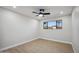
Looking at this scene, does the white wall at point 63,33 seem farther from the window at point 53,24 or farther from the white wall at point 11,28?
the white wall at point 11,28

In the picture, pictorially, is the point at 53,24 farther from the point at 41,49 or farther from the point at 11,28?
the point at 11,28

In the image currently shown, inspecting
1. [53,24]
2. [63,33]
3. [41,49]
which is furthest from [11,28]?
[63,33]

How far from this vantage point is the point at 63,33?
436cm

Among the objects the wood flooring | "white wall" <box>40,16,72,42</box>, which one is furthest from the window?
the wood flooring

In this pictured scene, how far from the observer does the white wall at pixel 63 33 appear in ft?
12.7

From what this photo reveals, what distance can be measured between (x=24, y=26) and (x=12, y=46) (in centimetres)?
148

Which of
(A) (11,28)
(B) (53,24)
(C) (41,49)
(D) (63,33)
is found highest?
(B) (53,24)

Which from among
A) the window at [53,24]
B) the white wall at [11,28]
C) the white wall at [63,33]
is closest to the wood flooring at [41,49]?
the white wall at [11,28]

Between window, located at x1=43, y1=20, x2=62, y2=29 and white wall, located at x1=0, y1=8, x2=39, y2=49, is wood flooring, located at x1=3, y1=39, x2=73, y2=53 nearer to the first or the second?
white wall, located at x1=0, y1=8, x2=39, y2=49
